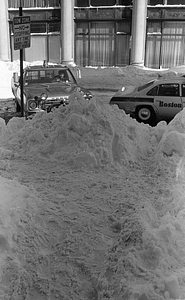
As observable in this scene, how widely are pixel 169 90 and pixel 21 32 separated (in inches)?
188

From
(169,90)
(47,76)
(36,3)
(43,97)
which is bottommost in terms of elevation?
(43,97)

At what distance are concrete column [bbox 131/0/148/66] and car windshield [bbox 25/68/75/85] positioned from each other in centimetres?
1408

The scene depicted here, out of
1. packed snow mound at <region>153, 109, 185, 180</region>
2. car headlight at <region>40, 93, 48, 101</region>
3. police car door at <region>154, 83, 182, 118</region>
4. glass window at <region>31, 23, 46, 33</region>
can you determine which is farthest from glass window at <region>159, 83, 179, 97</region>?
glass window at <region>31, 23, 46, 33</region>

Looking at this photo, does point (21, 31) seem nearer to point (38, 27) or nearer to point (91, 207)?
point (91, 207)

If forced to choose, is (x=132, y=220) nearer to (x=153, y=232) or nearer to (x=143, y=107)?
(x=153, y=232)

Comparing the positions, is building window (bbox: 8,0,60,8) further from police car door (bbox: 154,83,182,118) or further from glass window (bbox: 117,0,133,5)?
police car door (bbox: 154,83,182,118)

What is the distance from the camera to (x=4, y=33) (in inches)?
998

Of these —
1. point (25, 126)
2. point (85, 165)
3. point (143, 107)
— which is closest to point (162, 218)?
point (85, 165)

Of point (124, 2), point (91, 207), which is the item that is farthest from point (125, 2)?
point (91, 207)

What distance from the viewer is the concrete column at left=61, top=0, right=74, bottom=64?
24438 mm

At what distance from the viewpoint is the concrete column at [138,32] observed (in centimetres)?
2342

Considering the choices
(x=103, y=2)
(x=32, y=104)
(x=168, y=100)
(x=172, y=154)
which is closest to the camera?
(x=172, y=154)

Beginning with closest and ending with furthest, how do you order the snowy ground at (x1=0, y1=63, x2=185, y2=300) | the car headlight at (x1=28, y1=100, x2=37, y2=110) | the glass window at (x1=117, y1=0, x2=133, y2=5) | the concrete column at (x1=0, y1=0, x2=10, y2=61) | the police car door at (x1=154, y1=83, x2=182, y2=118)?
the snowy ground at (x1=0, y1=63, x2=185, y2=300), the car headlight at (x1=28, y1=100, x2=37, y2=110), the police car door at (x1=154, y1=83, x2=182, y2=118), the glass window at (x1=117, y1=0, x2=133, y2=5), the concrete column at (x1=0, y1=0, x2=10, y2=61)

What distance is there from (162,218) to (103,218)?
75 cm
